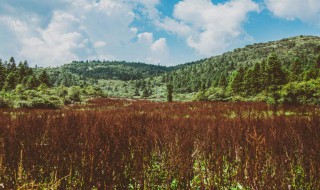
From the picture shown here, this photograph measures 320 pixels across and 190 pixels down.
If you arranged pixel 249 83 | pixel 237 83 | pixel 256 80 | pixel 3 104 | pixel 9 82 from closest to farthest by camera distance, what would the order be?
pixel 3 104, pixel 256 80, pixel 249 83, pixel 237 83, pixel 9 82

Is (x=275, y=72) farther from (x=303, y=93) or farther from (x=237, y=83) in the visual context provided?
(x=303, y=93)

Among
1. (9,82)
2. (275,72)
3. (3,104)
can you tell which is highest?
(9,82)

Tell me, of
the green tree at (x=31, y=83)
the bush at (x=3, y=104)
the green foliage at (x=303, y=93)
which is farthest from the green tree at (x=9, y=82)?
the green foliage at (x=303, y=93)

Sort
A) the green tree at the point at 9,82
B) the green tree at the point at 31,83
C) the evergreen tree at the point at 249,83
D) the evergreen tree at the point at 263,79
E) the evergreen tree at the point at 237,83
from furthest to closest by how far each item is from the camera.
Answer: the green tree at the point at 31,83, the green tree at the point at 9,82, the evergreen tree at the point at 237,83, the evergreen tree at the point at 249,83, the evergreen tree at the point at 263,79

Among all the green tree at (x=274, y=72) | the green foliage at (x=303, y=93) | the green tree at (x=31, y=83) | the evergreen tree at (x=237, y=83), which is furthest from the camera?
the green tree at (x=31, y=83)

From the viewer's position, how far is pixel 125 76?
540 feet

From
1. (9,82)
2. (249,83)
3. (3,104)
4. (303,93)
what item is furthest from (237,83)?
(9,82)

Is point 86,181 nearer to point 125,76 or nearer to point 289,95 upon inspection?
point 289,95

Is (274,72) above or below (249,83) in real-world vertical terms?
above

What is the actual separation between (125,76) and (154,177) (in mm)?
163294

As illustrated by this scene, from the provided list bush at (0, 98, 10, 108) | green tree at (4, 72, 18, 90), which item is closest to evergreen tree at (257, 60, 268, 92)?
bush at (0, 98, 10, 108)

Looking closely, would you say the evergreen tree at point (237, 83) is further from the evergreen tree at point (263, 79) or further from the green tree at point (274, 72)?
the green tree at point (274, 72)

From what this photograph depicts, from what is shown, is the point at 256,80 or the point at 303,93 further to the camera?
the point at 256,80

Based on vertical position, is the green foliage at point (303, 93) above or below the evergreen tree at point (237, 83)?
below
